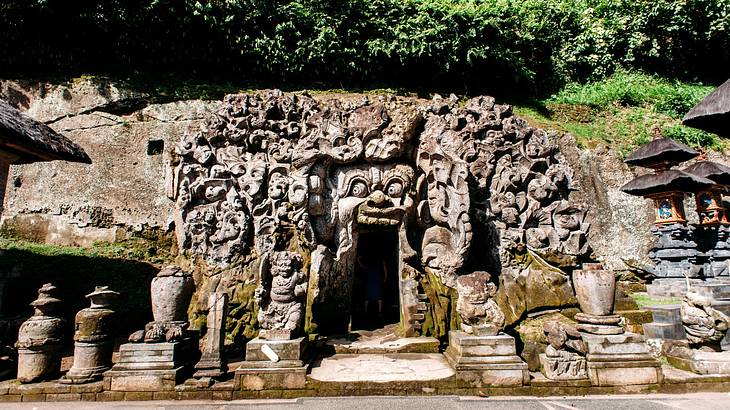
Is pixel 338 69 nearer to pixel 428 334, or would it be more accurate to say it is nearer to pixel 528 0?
pixel 528 0

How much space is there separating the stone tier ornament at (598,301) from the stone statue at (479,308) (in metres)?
1.38

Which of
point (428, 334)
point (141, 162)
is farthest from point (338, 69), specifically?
point (428, 334)

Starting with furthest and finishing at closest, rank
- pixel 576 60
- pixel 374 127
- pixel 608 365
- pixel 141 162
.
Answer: pixel 576 60 < pixel 141 162 < pixel 374 127 < pixel 608 365

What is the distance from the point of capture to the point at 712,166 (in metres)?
12.8

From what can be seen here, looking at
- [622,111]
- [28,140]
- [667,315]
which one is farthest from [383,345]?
[622,111]

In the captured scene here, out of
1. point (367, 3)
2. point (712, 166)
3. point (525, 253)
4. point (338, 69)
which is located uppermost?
point (367, 3)

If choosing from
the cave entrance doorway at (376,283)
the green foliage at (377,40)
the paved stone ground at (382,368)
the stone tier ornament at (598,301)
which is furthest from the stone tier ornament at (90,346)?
the green foliage at (377,40)

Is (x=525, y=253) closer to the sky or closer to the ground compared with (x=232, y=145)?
closer to the ground

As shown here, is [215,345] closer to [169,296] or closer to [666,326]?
[169,296]

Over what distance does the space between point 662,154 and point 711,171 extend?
8.63 feet

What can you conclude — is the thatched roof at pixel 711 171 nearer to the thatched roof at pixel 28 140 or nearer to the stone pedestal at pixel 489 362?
the stone pedestal at pixel 489 362

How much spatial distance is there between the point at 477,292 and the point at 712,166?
449 inches

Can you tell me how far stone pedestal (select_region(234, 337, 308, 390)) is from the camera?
6141 millimetres

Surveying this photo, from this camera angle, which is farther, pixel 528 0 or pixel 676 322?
pixel 528 0
